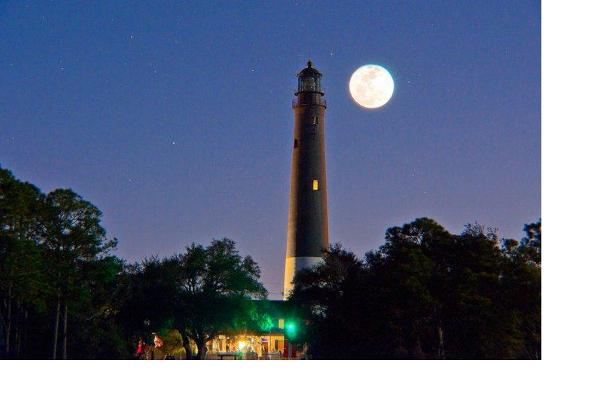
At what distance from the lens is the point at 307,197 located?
4984 centimetres

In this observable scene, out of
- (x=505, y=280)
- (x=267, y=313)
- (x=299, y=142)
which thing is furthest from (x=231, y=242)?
(x=505, y=280)

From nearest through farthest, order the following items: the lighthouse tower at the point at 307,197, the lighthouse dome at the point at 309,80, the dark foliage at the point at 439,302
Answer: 1. the dark foliage at the point at 439,302
2. the lighthouse tower at the point at 307,197
3. the lighthouse dome at the point at 309,80

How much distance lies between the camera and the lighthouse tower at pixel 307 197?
49094 mm

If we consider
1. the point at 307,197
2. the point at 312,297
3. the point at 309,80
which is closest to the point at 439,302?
the point at 312,297

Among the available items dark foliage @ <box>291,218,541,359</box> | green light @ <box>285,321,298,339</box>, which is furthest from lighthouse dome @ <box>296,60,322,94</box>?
dark foliage @ <box>291,218,541,359</box>

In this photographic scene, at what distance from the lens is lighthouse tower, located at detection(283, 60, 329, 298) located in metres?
49.1

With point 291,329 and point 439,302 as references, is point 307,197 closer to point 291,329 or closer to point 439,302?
point 291,329

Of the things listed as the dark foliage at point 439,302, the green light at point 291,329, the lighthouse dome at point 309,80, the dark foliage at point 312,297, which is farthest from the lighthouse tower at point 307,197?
the dark foliage at point 439,302

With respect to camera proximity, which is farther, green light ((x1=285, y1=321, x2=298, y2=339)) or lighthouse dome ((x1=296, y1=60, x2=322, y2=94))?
lighthouse dome ((x1=296, y1=60, x2=322, y2=94))

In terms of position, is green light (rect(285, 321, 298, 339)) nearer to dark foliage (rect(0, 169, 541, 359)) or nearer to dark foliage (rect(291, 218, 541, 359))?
dark foliage (rect(0, 169, 541, 359))

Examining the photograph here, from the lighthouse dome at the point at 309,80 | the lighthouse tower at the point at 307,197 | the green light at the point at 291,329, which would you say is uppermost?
the lighthouse dome at the point at 309,80

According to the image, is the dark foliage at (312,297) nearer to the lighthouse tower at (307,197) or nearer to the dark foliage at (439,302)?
the dark foliage at (439,302)
